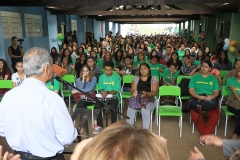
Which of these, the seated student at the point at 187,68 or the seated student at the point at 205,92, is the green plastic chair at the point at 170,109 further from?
the seated student at the point at 187,68

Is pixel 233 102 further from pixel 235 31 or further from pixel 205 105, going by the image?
pixel 235 31

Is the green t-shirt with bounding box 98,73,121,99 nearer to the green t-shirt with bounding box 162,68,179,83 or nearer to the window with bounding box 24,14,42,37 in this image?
the green t-shirt with bounding box 162,68,179,83

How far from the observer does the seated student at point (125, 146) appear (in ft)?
1.87

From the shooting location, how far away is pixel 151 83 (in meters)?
3.54

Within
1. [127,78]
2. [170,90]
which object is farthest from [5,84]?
[170,90]

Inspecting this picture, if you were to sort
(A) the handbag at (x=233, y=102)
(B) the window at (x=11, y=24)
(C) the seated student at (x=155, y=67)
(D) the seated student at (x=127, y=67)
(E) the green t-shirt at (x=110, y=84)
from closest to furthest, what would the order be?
(A) the handbag at (x=233, y=102), (E) the green t-shirt at (x=110, y=84), (C) the seated student at (x=155, y=67), (D) the seated student at (x=127, y=67), (B) the window at (x=11, y=24)

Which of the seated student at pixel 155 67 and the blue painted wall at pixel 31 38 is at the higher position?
the blue painted wall at pixel 31 38

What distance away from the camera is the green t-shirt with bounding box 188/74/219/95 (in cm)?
344

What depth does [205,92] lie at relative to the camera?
3.48 metres

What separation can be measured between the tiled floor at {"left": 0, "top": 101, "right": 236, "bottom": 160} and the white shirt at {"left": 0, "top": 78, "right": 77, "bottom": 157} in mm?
1470

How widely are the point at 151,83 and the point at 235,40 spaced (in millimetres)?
5734

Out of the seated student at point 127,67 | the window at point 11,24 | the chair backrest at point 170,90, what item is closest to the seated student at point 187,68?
the seated student at point 127,67

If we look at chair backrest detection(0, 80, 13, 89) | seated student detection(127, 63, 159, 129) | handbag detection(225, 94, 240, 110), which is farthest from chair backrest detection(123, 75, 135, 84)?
chair backrest detection(0, 80, 13, 89)

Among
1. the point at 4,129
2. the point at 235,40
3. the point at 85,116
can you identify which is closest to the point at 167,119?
the point at 85,116
